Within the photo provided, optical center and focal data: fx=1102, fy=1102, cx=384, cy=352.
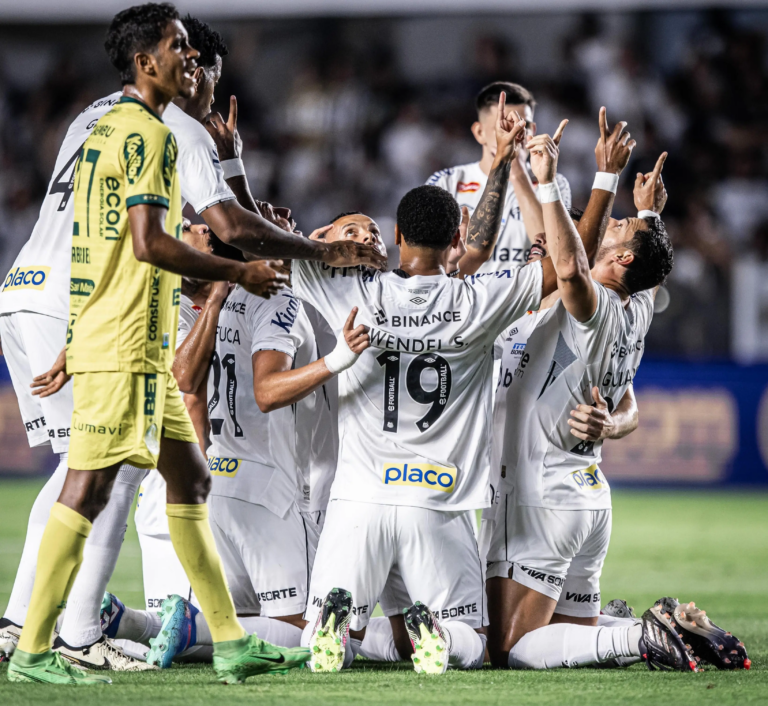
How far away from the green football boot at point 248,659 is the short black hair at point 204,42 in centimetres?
268

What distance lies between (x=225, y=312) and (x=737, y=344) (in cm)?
962

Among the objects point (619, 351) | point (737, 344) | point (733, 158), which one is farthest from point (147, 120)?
point (733, 158)

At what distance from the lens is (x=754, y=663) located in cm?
480

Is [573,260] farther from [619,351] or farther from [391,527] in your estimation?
[391,527]

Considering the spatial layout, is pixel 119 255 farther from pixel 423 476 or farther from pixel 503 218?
pixel 503 218

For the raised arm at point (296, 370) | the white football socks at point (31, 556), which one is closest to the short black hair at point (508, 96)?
the raised arm at point (296, 370)

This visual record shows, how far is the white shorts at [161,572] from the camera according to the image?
5.14 meters

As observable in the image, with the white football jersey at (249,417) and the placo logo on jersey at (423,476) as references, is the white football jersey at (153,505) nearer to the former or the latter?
the white football jersey at (249,417)

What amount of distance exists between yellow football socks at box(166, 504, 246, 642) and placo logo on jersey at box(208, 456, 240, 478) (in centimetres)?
90

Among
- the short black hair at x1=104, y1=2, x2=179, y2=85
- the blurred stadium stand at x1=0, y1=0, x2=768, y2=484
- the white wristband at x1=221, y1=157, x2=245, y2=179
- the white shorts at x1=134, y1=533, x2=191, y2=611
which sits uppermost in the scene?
the blurred stadium stand at x1=0, y1=0, x2=768, y2=484

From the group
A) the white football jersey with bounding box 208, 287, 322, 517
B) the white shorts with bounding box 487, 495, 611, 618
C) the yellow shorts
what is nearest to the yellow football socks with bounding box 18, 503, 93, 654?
the yellow shorts

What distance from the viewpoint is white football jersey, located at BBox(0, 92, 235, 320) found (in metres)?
4.80

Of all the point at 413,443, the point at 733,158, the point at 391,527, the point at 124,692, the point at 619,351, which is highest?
the point at 733,158

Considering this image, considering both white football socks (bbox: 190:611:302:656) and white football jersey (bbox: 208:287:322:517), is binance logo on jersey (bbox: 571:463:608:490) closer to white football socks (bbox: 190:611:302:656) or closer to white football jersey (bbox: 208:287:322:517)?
white football jersey (bbox: 208:287:322:517)
